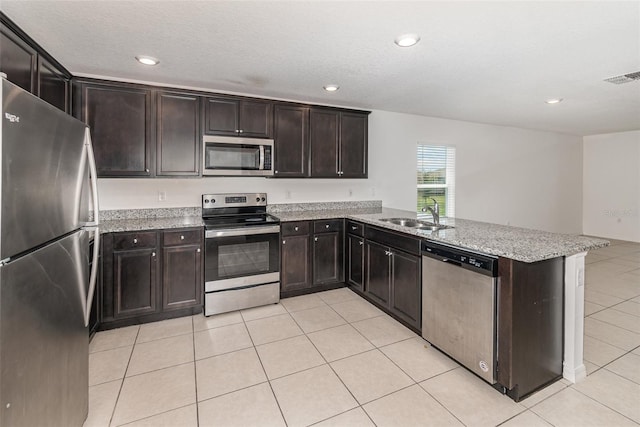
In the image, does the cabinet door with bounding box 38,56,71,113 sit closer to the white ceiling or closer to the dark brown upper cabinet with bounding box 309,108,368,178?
the white ceiling

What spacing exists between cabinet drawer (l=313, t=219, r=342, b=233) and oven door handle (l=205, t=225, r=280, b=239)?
0.52 m

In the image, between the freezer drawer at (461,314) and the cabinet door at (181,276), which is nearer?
the freezer drawer at (461,314)

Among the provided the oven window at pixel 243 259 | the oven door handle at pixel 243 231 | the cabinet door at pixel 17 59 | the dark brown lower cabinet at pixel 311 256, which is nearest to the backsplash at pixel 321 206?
the dark brown lower cabinet at pixel 311 256

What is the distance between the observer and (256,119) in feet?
11.8

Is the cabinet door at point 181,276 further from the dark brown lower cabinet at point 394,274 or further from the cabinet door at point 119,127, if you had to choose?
the dark brown lower cabinet at point 394,274

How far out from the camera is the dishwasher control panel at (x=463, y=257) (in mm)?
1992

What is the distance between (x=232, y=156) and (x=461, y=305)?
269cm

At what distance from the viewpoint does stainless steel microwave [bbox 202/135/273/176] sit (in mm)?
3357

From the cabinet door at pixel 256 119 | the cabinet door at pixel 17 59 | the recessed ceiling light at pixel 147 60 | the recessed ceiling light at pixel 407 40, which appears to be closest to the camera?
the cabinet door at pixel 17 59

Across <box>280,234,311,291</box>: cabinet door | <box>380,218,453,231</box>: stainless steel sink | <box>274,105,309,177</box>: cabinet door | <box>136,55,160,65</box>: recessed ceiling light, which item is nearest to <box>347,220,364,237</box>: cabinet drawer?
<box>380,218,453,231</box>: stainless steel sink

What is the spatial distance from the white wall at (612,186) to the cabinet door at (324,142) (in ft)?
22.5

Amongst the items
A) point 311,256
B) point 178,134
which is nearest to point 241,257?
point 311,256

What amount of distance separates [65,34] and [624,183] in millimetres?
9643

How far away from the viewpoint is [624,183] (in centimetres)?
674
